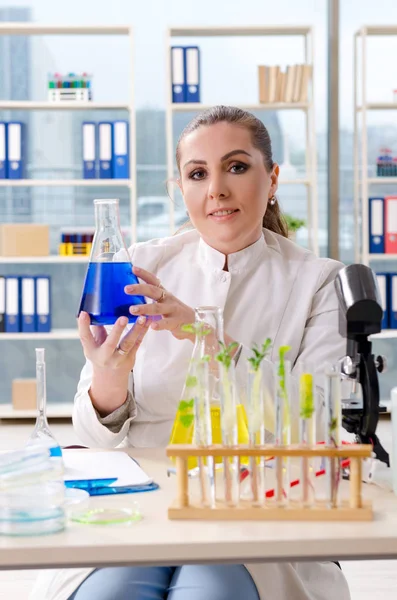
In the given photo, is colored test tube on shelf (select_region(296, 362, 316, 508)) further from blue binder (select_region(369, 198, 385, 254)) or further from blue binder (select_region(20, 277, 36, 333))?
blue binder (select_region(369, 198, 385, 254))

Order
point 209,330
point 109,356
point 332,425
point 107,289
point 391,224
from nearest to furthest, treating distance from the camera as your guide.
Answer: point 332,425 < point 209,330 < point 107,289 < point 109,356 < point 391,224

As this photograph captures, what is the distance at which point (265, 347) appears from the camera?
1.06 metres

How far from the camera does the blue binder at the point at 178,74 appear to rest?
4.68m

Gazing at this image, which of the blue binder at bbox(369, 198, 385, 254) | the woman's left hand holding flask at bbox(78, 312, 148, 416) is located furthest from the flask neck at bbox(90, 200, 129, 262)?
the blue binder at bbox(369, 198, 385, 254)

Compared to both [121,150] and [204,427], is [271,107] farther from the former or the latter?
[204,427]

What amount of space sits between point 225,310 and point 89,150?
10.2ft

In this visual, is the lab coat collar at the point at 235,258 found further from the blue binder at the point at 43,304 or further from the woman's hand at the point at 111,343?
the blue binder at the point at 43,304

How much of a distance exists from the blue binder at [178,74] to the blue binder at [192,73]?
0.02 m

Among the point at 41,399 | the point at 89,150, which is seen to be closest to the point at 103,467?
the point at 41,399

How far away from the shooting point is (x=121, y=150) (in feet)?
15.3

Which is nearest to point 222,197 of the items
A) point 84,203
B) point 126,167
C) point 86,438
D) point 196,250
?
point 196,250

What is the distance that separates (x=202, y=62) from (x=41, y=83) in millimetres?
972

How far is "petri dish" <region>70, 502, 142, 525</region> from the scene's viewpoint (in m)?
1.02

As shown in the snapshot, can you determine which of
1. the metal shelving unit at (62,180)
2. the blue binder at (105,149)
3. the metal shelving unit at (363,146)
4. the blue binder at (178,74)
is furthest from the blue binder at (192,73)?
the metal shelving unit at (363,146)
